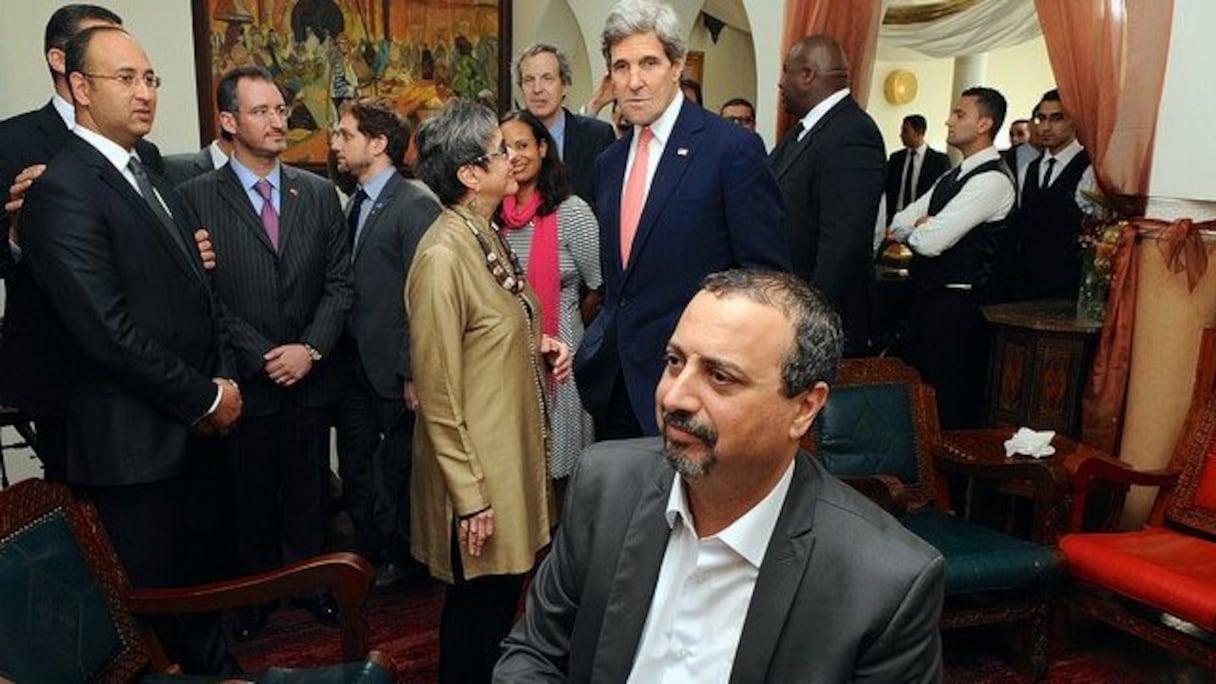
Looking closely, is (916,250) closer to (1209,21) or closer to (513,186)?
(1209,21)

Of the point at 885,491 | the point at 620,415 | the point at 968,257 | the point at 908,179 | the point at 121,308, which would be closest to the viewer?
the point at 121,308

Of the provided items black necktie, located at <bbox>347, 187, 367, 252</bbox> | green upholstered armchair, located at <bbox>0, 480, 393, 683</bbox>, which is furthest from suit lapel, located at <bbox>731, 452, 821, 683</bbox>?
black necktie, located at <bbox>347, 187, 367, 252</bbox>

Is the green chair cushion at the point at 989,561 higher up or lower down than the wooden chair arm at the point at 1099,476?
lower down

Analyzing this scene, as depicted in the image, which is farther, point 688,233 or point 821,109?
point 821,109

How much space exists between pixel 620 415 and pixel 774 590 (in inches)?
48.9

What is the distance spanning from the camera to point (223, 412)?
2379mm

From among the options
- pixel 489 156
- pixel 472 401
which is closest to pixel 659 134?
pixel 489 156

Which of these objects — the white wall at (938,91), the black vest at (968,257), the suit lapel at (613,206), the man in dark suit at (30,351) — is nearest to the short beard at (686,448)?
the suit lapel at (613,206)

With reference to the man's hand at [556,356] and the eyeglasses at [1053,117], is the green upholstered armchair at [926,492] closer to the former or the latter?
the man's hand at [556,356]

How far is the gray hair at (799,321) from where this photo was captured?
1369 mm

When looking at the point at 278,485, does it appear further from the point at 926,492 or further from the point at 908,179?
the point at 908,179

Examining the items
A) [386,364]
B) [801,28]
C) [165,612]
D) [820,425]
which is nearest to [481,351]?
[165,612]

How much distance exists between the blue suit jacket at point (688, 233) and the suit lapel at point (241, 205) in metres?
1.12

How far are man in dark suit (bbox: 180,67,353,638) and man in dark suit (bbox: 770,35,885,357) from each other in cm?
152
